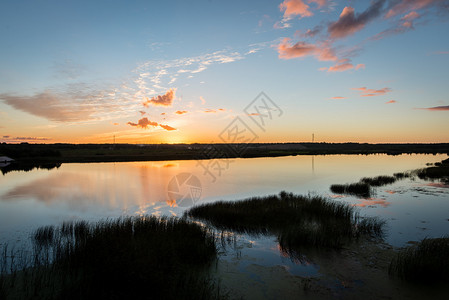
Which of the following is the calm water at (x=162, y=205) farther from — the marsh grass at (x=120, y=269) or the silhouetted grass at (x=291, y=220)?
the marsh grass at (x=120, y=269)

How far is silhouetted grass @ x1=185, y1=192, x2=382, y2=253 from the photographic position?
38.4ft

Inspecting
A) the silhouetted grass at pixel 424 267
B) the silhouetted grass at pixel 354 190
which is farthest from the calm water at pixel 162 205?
the silhouetted grass at pixel 424 267

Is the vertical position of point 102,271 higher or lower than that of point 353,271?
higher

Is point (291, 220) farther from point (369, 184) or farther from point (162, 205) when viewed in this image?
point (369, 184)

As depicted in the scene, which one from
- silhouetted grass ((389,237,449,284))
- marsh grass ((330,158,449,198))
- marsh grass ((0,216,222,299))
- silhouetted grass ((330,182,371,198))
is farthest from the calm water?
silhouetted grass ((389,237,449,284))

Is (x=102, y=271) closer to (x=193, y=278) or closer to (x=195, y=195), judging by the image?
(x=193, y=278)

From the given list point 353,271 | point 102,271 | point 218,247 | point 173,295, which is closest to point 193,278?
point 173,295

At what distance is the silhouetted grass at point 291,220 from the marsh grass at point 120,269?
11.8ft

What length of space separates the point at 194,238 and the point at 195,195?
48.2 feet

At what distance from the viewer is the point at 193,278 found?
25.8 feet

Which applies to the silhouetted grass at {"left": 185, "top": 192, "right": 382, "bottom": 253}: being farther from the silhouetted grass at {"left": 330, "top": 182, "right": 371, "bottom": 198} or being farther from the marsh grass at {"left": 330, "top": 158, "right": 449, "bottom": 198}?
the marsh grass at {"left": 330, "top": 158, "right": 449, "bottom": 198}

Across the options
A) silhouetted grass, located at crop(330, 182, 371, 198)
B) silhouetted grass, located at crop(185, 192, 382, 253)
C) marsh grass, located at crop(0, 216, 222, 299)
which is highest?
marsh grass, located at crop(0, 216, 222, 299)

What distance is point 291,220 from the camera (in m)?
14.9

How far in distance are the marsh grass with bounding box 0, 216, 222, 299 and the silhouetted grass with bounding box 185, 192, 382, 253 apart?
3.58 metres
